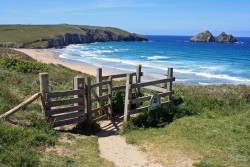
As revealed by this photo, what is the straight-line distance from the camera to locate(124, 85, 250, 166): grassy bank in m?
9.56

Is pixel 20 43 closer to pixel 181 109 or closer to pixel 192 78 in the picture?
pixel 192 78

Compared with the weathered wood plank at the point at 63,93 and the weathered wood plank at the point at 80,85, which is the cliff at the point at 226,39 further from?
the weathered wood plank at the point at 63,93

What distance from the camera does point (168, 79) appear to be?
46.8 ft

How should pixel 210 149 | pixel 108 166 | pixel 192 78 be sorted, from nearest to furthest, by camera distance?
pixel 108 166 < pixel 210 149 < pixel 192 78

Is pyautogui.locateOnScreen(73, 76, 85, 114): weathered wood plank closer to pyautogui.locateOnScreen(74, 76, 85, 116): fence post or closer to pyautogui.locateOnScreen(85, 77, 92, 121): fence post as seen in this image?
pyautogui.locateOnScreen(74, 76, 85, 116): fence post

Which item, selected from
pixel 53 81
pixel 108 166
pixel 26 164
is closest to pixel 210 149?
pixel 108 166

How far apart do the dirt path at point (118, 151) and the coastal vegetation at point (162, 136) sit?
250 mm

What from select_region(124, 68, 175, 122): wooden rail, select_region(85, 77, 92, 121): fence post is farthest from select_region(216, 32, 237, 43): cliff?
select_region(85, 77, 92, 121): fence post

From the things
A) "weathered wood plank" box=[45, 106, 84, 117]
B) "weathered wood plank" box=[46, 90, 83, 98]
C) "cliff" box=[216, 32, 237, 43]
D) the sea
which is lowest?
the sea

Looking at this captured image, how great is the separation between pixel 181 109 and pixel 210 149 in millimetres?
4136

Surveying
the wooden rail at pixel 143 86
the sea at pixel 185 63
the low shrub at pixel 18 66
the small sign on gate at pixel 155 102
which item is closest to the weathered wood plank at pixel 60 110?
the wooden rail at pixel 143 86

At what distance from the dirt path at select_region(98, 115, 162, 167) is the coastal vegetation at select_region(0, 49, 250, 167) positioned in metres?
0.25

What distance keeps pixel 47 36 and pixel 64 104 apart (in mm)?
125569

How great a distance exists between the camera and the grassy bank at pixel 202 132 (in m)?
9.56
